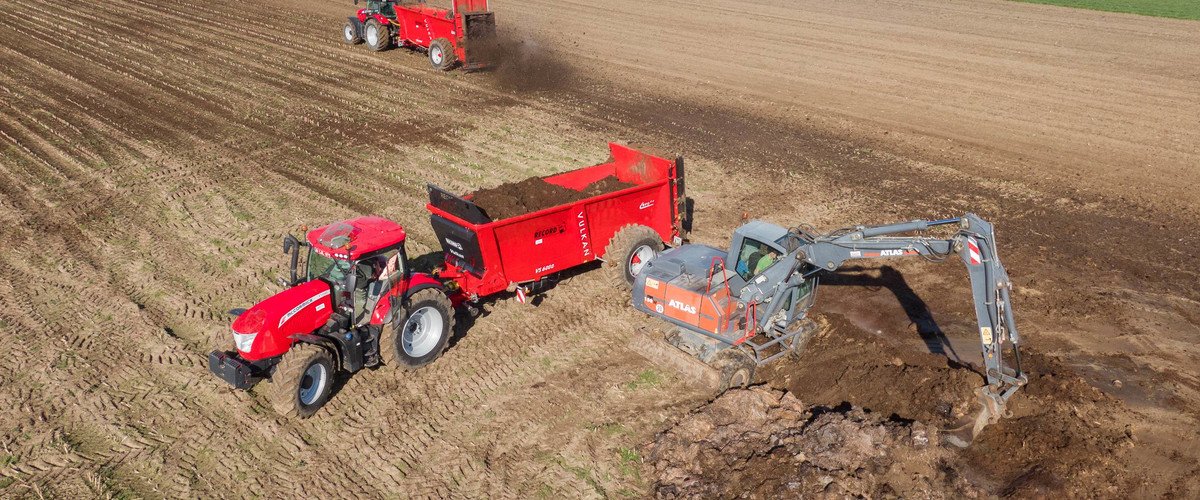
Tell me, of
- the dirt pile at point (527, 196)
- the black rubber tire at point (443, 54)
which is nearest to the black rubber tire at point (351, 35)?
the black rubber tire at point (443, 54)

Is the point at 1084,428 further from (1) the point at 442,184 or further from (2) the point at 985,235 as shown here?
(1) the point at 442,184

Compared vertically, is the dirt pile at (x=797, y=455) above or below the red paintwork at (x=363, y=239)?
below

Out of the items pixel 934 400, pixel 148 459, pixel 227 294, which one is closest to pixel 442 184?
pixel 227 294

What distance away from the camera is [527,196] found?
11.9 metres

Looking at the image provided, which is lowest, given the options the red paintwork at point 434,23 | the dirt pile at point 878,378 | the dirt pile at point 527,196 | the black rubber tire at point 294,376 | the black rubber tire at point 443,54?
the dirt pile at point 878,378

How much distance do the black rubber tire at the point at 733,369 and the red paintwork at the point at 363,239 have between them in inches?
161

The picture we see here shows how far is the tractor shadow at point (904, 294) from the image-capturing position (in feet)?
35.1

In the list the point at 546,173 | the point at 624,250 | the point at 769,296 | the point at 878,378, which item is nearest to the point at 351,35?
the point at 546,173

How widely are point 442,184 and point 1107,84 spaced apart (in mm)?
19859

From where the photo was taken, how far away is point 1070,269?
12.9 metres

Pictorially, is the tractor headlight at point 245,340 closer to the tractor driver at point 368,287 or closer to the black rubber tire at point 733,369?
the tractor driver at point 368,287

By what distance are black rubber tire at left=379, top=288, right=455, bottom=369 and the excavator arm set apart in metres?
4.51

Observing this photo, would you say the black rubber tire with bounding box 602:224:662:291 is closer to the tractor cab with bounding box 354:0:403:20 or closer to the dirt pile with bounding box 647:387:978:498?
the dirt pile with bounding box 647:387:978:498

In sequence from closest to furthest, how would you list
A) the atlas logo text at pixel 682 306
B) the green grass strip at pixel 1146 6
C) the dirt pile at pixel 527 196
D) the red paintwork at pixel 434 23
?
the atlas logo text at pixel 682 306, the dirt pile at pixel 527 196, the red paintwork at pixel 434 23, the green grass strip at pixel 1146 6
